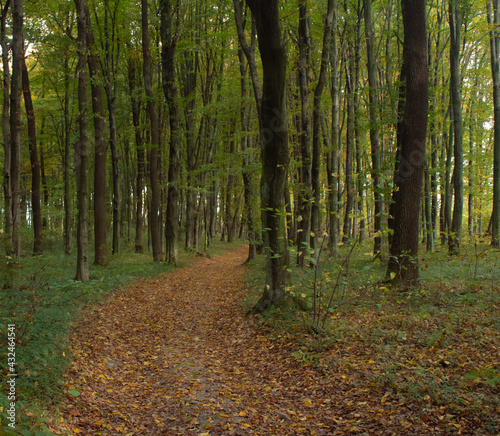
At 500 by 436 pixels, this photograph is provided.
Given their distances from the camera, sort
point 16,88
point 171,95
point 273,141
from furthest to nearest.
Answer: point 171,95 → point 16,88 → point 273,141

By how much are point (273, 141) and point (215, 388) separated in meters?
4.88

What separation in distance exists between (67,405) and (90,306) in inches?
179

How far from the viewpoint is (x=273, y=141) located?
7.56 metres

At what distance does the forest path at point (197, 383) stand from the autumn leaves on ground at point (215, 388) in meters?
0.01

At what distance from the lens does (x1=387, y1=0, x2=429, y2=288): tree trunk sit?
8.22 m

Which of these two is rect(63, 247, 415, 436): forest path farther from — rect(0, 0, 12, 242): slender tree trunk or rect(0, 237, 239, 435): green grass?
rect(0, 0, 12, 242): slender tree trunk

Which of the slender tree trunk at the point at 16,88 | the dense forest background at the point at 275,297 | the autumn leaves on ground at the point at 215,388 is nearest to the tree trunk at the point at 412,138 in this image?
the dense forest background at the point at 275,297

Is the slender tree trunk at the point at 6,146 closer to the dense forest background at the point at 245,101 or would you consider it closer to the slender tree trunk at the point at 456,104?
the dense forest background at the point at 245,101

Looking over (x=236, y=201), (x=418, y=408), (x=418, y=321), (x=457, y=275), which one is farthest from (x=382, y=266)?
(x=236, y=201)

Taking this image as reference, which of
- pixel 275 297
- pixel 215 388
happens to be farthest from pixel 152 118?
pixel 215 388

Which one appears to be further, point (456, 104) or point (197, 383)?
point (456, 104)

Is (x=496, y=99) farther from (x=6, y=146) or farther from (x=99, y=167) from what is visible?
(x=6, y=146)

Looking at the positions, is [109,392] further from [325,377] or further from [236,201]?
[236,201]

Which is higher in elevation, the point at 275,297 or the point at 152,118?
the point at 152,118
